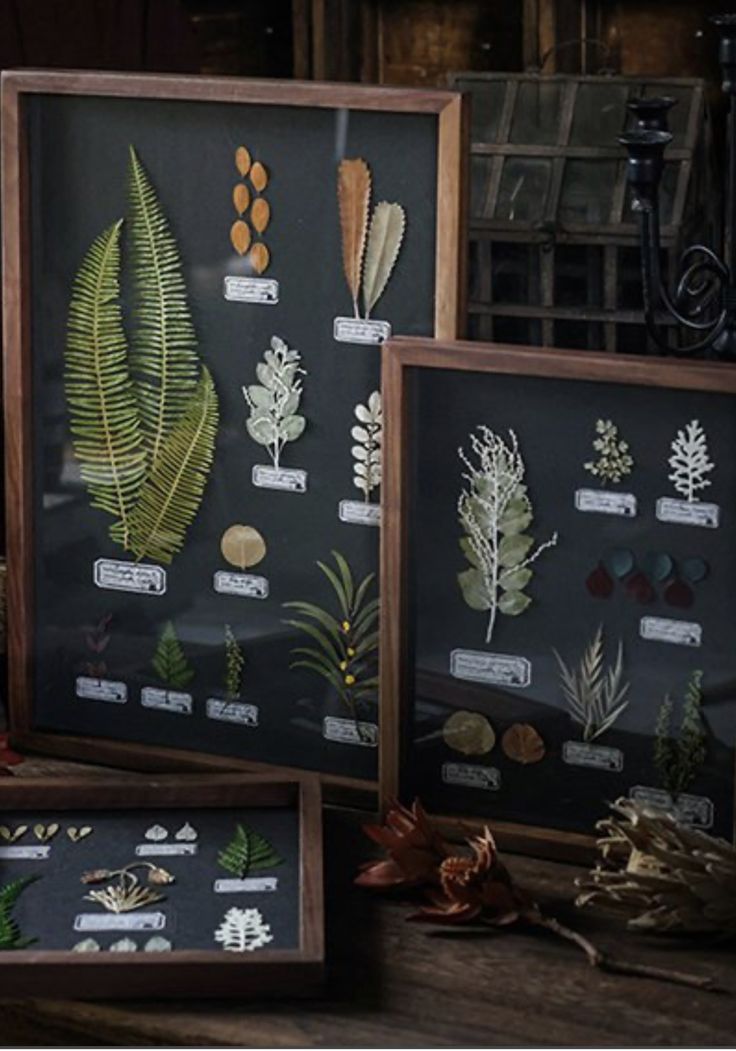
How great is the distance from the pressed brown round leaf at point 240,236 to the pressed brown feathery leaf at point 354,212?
87 millimetres

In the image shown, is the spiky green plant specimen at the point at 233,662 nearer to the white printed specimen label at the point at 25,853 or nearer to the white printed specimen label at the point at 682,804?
the white printed specimen label at the point at 25,853

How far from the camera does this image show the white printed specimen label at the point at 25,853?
1561 mm

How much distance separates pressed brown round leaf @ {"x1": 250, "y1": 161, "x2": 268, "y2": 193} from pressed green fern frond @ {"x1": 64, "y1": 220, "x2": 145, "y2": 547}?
14 cm

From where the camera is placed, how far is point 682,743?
1.54 m

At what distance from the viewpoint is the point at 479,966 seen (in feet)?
4.79

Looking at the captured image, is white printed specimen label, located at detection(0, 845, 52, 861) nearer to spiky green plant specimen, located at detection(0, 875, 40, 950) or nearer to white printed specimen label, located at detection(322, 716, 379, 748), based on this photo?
spiky green plant specimen, located at detection(0, 875, 40, 950)

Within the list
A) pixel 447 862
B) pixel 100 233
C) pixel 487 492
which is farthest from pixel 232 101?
pixel 447 862

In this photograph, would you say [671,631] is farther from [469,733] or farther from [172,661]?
[172,661]

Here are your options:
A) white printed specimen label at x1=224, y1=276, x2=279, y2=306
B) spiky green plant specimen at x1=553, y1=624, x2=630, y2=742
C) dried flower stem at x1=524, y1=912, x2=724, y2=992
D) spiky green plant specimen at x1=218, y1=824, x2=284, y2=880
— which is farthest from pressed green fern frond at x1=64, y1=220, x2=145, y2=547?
→ dried flower stem at x1=524, y1=912, x2=724, y2=992

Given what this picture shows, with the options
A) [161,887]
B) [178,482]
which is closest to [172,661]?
[178,482]

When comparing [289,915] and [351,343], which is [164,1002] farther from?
[351,343]

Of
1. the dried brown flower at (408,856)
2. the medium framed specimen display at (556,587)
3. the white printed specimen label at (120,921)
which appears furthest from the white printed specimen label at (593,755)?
the white printed specimen label at (120,921)

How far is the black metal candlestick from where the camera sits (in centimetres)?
153

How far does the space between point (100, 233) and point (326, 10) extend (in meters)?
0.67
